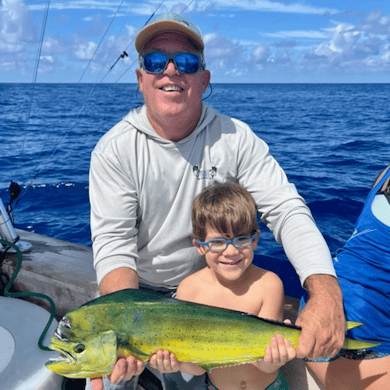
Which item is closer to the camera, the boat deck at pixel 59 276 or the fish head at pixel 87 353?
the fish head at pixel 87 353

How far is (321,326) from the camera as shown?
1.87 meters

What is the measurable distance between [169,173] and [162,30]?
85cm

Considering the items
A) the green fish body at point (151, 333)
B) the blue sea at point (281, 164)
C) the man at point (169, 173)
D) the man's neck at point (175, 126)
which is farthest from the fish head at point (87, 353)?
the blue sea at point (281, 164)

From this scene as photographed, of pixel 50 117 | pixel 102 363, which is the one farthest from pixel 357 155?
pixel 50 117

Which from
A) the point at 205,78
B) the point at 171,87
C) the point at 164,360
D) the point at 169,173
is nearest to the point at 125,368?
the point at 164,360

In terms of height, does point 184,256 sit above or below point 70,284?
above

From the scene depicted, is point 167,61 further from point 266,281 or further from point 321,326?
point 321,326

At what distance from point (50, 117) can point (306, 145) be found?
66.7 feet

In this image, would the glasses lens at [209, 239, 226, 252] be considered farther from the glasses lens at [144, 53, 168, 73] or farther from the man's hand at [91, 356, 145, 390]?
the glasses lens at [144, 53, 168, 73]

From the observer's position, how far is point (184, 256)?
262 centimetres

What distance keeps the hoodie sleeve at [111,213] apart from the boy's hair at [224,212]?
0.38 m

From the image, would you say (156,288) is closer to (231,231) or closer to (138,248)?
(138,248)

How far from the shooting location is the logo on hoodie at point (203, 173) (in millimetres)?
2606

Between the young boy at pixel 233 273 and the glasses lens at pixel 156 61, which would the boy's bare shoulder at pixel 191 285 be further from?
the glasses lens at pixel 156 61
